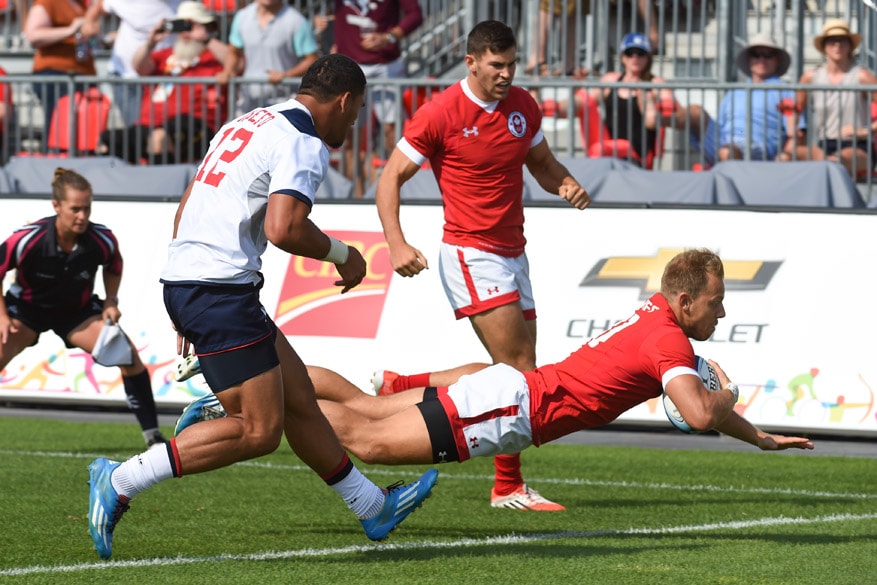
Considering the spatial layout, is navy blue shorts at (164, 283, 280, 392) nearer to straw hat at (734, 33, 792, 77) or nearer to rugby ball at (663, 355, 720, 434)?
rugby ball at (663, 355, 720, 434)

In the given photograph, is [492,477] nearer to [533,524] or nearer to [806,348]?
[533,524]

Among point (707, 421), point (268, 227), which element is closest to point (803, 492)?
point (707, 421)

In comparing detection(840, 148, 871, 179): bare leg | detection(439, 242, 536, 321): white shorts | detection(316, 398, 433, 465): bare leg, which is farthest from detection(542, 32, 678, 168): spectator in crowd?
detection(316, 398, 433, 465): bare leg

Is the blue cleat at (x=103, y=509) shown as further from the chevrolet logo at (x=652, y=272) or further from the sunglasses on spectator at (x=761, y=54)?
the sunglasses on spectator at (x=761, y=54)

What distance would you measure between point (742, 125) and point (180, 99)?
5.64 metres

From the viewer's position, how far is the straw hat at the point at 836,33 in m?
14.7

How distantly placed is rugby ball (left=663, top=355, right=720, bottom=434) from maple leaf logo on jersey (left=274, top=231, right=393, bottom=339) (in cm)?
611

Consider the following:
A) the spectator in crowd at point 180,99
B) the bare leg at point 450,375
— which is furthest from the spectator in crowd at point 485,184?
the spectator in crowd at point 180,99

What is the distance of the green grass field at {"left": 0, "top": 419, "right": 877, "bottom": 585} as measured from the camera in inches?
251

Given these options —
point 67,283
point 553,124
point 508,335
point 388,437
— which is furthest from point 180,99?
point 388,437

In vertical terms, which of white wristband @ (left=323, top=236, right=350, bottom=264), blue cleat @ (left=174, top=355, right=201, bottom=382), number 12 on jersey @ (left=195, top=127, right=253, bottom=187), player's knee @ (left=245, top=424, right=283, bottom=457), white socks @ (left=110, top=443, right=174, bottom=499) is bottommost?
white socks @ (left=110, top=443, right=174, bottom=499)

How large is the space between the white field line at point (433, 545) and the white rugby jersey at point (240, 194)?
117 centimetres

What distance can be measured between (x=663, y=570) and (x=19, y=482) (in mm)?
4287

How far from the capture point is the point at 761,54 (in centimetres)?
1541
